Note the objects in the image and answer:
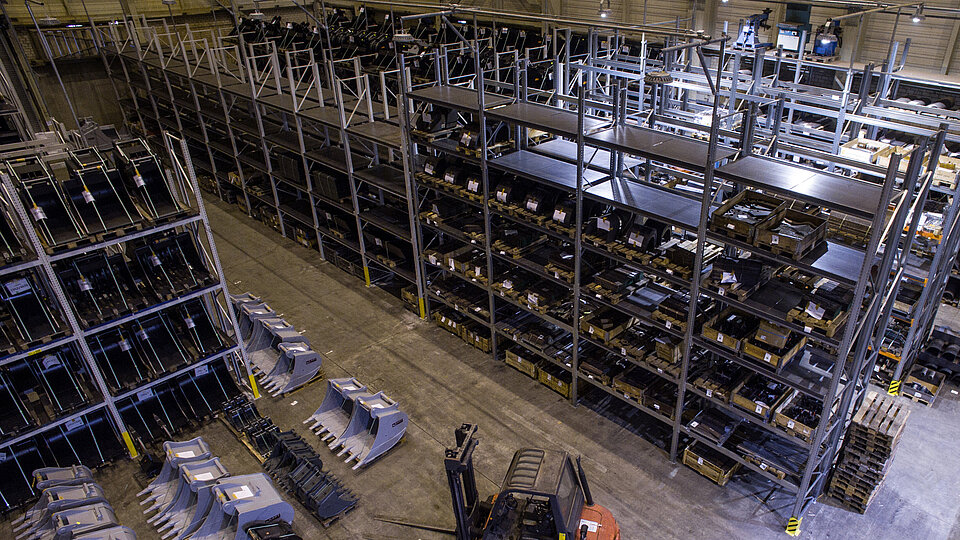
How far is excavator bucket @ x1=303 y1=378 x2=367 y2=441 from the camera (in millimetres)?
8852

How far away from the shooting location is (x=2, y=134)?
12055 millimetres

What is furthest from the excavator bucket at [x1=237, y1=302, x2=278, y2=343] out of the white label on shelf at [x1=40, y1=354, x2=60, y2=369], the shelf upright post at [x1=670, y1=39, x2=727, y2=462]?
the shelf upright post at [x1=670, y1=39, x2=727, y2=462]

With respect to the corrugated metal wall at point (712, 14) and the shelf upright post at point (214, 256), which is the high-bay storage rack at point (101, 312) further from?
the corrugated metal wall at point (712, 14)

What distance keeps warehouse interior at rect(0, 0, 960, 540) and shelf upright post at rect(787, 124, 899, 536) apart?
31 mm

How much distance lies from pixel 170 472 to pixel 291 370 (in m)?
2.41

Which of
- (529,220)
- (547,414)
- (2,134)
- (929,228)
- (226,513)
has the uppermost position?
(2,134)

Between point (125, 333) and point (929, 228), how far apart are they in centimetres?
1196

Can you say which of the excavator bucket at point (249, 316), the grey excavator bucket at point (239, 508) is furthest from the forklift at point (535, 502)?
the excavator bucket at point (249, 316)

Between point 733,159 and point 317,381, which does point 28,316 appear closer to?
point 317,381

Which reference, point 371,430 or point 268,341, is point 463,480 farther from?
point 268,341

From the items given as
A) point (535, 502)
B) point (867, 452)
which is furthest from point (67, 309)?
point (867, 452)

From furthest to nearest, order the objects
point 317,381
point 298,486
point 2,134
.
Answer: point 2,134 < point 317,381 < point 298,486

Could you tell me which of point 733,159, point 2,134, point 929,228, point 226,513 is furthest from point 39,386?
point 929,228

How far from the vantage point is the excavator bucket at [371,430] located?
832cm
